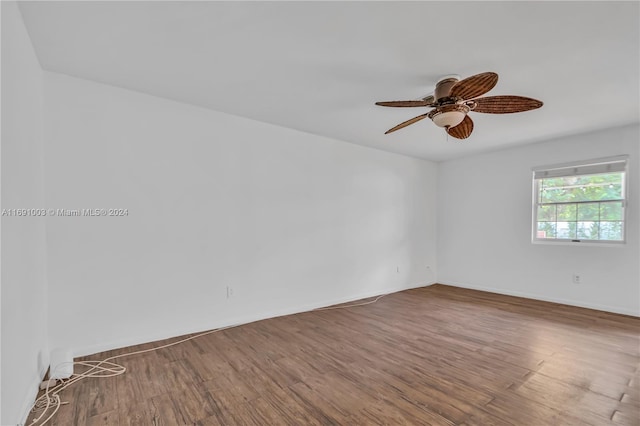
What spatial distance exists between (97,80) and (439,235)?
5.62 metres

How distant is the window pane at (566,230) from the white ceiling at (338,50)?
1675 mm

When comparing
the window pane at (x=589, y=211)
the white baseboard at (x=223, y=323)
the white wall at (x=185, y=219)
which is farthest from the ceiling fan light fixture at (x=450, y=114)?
the window pane at (x=589, y=211)

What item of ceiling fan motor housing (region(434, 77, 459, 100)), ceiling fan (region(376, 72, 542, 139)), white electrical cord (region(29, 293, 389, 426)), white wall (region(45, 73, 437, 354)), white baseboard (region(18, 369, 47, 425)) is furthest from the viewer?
white wall (region(45, 73, 437, 354))

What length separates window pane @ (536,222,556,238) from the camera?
4461mm

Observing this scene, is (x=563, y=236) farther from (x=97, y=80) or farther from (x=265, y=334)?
(x=97, y=80)

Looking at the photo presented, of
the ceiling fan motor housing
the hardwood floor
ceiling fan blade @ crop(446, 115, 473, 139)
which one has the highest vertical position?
the ceiling fan motor housing

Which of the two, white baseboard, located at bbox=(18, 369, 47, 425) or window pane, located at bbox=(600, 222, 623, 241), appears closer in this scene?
white baseboard, located at bbox=(18, 369, 47, 425)

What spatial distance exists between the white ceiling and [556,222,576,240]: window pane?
168 cm

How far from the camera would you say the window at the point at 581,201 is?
12.8 feet

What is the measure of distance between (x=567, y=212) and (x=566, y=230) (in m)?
0.26

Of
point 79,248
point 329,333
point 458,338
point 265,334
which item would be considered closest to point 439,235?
point 458,338

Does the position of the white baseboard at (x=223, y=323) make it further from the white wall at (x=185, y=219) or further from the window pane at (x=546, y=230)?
the window pane at (x=546, y=230)

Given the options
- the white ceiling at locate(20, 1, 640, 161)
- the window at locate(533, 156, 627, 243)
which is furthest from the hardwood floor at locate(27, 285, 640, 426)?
the white ceiling at locate(20, 1, 640, 161)

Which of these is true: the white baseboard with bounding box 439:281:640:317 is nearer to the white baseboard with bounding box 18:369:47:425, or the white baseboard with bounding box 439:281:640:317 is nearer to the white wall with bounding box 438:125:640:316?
the white wall with bounding box 438:125:640:316
